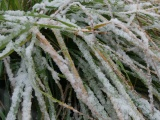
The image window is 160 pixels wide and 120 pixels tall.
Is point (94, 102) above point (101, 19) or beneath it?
beneath

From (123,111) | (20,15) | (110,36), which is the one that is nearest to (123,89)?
(123,111)

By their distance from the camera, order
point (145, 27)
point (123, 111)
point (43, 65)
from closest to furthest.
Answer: point (123, 111), point (43, 65), point (145, 27)

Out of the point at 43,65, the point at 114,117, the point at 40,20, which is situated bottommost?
the point at 114,117

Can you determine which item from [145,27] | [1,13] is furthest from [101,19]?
[1,13]

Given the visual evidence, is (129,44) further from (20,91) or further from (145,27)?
(20,91)

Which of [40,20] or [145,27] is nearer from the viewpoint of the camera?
[40,20]

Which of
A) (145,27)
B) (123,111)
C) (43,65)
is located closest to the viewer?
(123,111)
